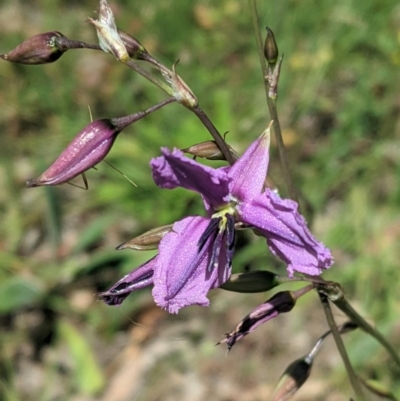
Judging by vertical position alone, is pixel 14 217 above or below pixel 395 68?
below

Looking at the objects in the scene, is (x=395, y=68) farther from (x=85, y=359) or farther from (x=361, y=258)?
(x=85, y=359)

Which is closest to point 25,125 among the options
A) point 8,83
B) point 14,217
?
point 8,83

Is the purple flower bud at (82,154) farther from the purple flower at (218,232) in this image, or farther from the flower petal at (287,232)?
the flower petal at (287,232)

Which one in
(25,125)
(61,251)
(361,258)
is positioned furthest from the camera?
(25,125)

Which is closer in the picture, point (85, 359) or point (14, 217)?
point (85, 359)

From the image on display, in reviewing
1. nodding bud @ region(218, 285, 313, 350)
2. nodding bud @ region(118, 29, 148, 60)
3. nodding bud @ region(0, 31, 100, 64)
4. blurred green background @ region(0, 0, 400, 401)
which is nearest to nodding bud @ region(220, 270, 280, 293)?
nodding bud @ region(218, 285, 313, 350)

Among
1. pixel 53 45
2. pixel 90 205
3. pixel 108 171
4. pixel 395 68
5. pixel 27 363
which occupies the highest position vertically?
pixel 53 45

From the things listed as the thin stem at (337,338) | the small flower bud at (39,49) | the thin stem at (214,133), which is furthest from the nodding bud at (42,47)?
the thin stem at (337,338)

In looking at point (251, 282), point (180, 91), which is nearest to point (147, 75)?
point (180, 91)
